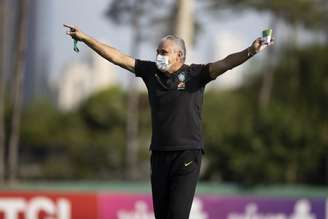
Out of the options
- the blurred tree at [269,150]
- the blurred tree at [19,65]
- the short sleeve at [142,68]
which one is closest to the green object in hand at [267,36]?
the short sleeve at [142,68]

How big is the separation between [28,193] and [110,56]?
7661 mm

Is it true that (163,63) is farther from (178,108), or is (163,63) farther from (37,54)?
(37,54)

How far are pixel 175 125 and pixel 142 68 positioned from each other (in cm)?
51

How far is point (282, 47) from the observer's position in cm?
4388

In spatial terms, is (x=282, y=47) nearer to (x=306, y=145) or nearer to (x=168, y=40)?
(x=306, y=145)

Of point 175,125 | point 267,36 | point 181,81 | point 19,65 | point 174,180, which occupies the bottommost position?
point 174,180

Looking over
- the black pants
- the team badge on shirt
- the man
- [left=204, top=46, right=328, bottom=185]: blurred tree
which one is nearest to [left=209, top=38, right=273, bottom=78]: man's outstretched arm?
the man

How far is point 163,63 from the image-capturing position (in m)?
6.41

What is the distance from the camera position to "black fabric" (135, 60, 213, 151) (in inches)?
255

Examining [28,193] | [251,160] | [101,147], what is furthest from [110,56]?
[101,147]

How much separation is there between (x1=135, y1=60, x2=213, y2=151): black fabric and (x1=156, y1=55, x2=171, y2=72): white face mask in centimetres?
9

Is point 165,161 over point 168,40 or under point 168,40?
under

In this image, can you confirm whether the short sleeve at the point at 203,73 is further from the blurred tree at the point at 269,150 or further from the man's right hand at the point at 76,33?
the blurred tree at the point at 269,150

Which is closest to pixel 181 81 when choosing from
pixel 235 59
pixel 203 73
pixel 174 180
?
pixel 203 73
